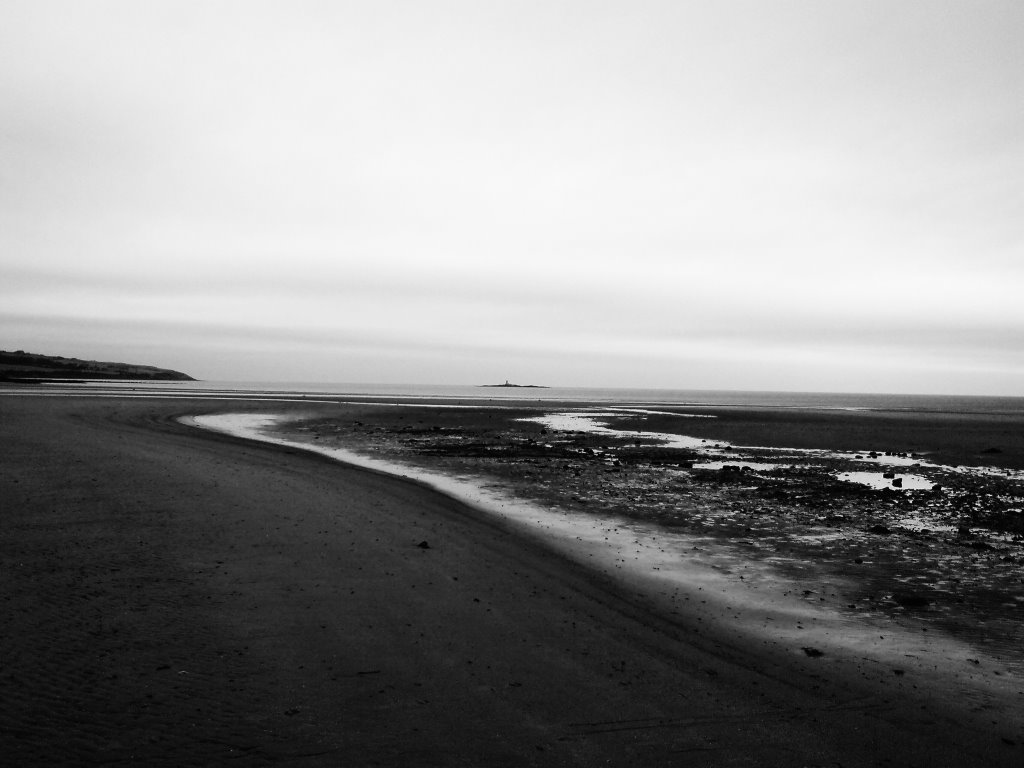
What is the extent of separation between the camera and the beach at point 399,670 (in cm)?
525

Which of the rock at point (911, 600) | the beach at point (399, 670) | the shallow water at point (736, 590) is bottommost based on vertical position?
the shallow water at point (736, 590)

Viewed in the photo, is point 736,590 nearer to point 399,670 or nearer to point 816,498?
point 399,670

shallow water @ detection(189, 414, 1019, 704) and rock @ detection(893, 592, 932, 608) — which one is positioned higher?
rock @ detection(893, 592, 932, 608)

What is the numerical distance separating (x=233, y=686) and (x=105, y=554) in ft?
17.5

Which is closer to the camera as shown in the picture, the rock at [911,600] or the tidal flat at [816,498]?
the rock at [911,600]

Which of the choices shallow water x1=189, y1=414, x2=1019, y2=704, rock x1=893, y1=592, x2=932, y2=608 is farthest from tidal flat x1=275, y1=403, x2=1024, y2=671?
shallow water x1=189, y1=414, x2=1019, y2=704

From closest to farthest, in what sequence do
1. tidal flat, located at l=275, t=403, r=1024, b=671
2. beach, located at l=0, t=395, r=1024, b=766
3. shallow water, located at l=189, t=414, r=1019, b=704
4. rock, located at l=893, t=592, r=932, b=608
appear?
beach, located at l=0, t=395, r=1024, b=766
shallow water, located at l=189, t=414, r=1019, b=704
rock, located at l=893, t=592, r=932, b=608
tidal flat, located at l=275, t=403, r=1024, b=671

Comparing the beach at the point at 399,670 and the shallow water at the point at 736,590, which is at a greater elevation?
A: the beach at the point at 399,670

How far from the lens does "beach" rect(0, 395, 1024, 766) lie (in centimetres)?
525

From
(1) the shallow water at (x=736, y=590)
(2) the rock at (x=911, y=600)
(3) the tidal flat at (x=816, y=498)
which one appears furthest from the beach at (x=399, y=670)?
(3) the tidal flat at (x=816, y=498)

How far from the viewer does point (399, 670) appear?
258 inches

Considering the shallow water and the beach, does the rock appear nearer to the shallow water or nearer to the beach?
the shallow water

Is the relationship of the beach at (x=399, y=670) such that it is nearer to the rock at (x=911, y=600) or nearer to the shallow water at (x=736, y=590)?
the shallow water at (x=736, y=590)

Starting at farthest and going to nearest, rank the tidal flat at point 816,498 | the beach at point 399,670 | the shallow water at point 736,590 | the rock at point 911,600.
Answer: the tidal flat at point 816,498 < the rock at point 911,600 < the shallow water at point 736,590 < the beach at point 399,670
